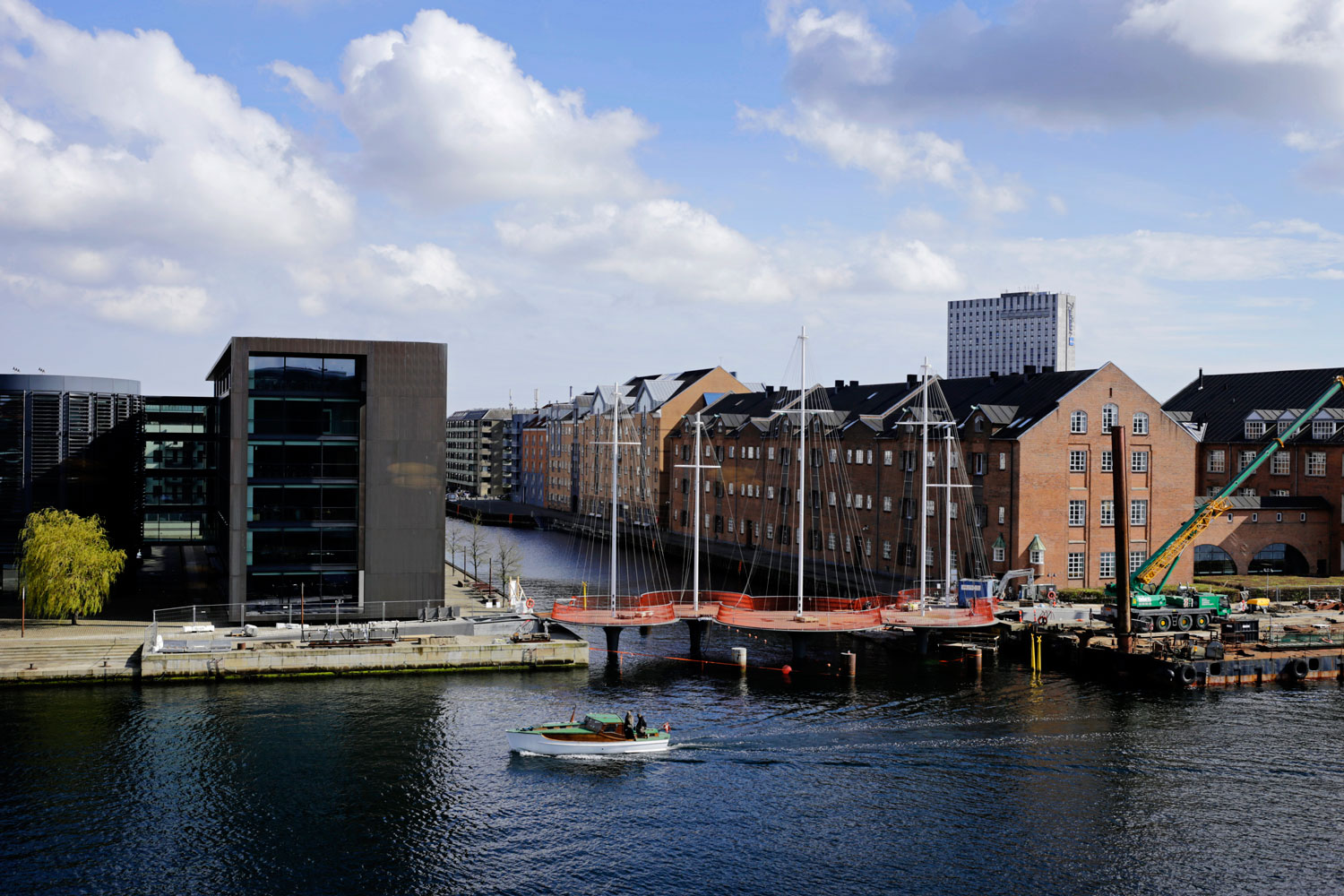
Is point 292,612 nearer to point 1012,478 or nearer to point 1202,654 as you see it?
point 1012,478

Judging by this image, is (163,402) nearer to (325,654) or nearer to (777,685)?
(325,654)

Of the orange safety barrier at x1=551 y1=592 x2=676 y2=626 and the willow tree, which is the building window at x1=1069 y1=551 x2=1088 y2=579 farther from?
the willow tree

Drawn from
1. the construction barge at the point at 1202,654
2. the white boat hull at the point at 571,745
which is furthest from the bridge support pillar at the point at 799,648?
the white boat hull at the point at 571,745

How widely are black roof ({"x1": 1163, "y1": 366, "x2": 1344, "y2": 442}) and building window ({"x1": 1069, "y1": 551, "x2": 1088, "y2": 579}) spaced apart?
2036 centimetres

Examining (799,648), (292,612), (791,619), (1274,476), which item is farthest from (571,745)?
(1274,476)

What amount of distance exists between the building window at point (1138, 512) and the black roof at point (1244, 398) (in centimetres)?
1439

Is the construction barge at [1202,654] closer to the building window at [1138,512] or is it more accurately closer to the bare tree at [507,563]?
the building window at [1138,512]

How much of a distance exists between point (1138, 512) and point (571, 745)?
178 ft

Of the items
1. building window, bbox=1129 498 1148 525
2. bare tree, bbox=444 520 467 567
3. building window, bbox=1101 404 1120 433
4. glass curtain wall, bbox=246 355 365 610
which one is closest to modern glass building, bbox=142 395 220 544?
glass curtain wall, bbox=246 355 365 610

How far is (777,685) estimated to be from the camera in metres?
55.3

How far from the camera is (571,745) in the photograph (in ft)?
143

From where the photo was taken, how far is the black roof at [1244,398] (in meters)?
97.7

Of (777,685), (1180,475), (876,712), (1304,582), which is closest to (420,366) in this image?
(777,685)

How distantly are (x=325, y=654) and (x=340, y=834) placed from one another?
70.4 feet
